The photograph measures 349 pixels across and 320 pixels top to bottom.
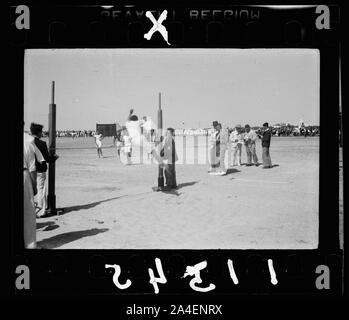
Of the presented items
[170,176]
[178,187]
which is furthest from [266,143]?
[170,176]

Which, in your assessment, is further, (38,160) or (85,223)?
(85,223)

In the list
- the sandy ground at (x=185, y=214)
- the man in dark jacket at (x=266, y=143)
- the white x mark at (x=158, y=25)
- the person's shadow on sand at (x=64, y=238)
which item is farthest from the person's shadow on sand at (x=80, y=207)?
the man in dark jacket at (x=266, y=143)

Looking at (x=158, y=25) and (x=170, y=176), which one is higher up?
(x=158, y=25)

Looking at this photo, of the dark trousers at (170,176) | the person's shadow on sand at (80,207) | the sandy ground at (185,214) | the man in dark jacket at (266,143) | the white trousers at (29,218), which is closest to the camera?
the white trousers at (29,218)

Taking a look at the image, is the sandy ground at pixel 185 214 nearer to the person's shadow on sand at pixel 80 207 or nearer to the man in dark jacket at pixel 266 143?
the person's shadow on sand at pixel 80 207

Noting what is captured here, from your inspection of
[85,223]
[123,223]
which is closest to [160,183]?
[123,223]

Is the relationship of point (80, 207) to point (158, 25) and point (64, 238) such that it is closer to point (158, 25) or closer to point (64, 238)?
point (64, 238)

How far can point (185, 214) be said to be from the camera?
5.16 meters

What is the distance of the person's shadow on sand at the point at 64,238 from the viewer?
3.37 metres

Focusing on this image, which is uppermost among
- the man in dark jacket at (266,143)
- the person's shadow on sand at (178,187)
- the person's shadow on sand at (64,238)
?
the man in dark jacket at (266,143)

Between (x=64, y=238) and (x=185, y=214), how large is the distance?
2.02 m

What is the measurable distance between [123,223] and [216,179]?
4.24 meters

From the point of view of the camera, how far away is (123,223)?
446 cm

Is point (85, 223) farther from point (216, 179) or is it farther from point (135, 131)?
point (216, 179)
